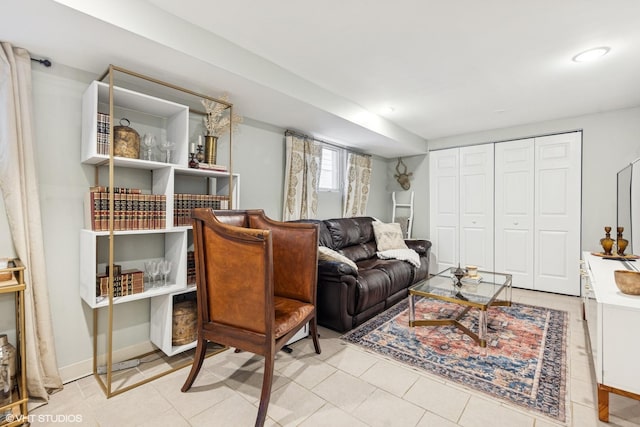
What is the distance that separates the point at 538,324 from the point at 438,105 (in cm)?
250

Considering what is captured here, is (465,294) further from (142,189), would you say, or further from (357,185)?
(142,189)

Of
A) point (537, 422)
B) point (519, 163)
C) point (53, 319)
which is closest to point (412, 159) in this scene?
point (519, 163)

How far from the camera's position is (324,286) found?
272 cm

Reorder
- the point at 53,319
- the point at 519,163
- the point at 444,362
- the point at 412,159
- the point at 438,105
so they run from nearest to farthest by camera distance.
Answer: the point at 53,319
the point at 444,362
the point at 438,105
the point at 519,163
the point at 412,159

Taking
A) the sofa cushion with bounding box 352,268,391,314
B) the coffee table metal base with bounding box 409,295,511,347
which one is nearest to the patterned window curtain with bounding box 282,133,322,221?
the sofa cushion with bounding box 352,268,391,314

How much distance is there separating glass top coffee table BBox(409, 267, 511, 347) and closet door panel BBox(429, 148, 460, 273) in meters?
1.46

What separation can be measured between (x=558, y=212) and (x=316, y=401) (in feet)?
13.0

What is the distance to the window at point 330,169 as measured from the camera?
4285 millimetres

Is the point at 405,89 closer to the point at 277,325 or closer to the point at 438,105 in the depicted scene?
the point at 438,105

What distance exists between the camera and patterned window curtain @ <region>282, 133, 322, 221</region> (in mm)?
3523

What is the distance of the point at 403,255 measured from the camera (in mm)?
3811

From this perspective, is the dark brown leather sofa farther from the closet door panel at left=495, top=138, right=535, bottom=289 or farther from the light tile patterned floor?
the closet door panel at left=495, top=138, right=535, bottom=289

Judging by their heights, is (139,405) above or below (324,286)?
Answer: below

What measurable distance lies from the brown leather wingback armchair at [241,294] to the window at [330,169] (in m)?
2.31
